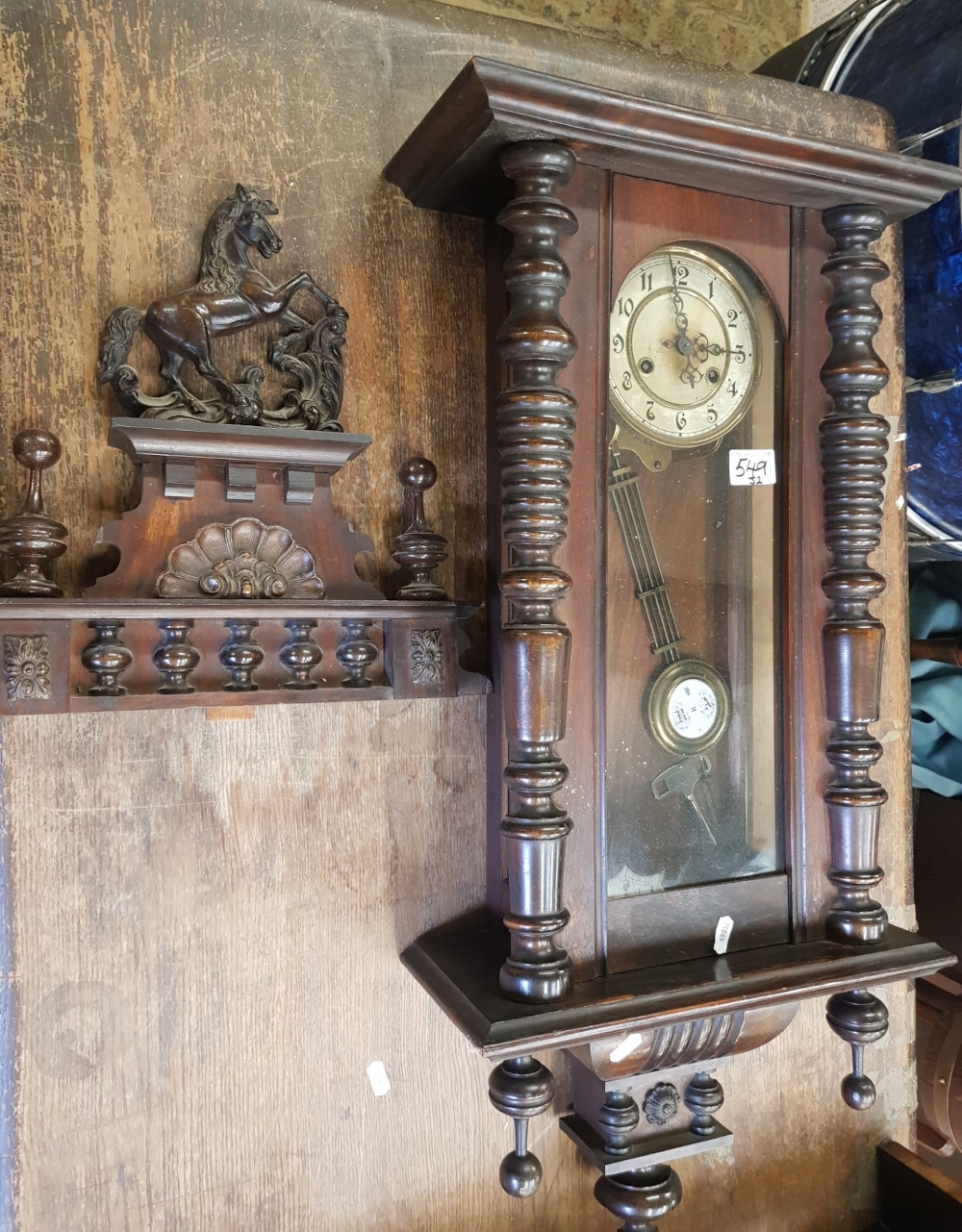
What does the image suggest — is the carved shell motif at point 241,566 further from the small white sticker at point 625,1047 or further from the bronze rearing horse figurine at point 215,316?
the small white sticker at point 625,1047

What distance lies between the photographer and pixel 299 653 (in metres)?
0.83

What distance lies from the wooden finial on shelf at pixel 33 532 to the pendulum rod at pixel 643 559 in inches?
18.0

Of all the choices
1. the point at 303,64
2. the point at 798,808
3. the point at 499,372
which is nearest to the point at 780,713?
the point at 798,808

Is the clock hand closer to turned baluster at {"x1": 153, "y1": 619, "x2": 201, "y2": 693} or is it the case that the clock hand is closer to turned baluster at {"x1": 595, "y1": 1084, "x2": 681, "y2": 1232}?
turned baluster at {"x1": 153, "y1": 619, "x2": 201, "y2": 693}

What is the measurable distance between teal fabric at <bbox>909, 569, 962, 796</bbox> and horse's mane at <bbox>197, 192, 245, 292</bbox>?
3.42ft

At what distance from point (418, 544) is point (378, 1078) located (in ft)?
1.65

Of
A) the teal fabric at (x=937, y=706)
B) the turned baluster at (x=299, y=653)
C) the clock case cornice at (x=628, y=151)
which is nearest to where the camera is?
the clock case cornice at (x=628, y=151)

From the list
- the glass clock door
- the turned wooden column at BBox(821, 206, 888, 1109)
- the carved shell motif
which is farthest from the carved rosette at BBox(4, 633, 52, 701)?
the turned wooden column at BBox(821, 206, 888, 1109)

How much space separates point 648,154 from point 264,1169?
3.09 feet

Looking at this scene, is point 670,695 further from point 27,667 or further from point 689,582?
point 27,667

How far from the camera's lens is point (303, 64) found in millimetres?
883

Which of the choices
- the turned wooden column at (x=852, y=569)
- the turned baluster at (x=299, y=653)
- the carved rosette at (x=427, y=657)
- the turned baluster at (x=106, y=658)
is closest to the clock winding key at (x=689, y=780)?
the turned wooden column at (x=852, y=569)

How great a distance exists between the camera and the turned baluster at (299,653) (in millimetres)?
826

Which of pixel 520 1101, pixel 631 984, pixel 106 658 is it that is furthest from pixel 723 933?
pixel 106 658
